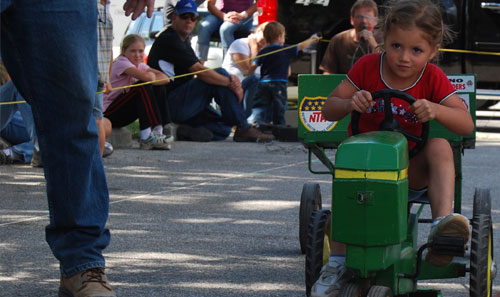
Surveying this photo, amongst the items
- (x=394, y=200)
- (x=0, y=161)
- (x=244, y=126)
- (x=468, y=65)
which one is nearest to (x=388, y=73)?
(x=394, y=200)

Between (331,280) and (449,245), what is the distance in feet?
1.49

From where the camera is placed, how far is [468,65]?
1174 centimetres

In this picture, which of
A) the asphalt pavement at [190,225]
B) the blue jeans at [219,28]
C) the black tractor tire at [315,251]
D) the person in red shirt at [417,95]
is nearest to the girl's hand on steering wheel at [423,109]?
the person in red shirt at [417,95]

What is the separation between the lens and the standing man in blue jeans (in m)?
3.22

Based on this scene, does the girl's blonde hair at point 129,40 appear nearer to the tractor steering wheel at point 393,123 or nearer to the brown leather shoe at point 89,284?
the tractor steering wheel at point 393,123

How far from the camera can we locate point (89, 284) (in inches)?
133

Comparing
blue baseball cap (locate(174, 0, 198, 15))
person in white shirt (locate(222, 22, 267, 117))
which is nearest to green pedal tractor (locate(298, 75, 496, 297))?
blue baseball cap (locate(174, 0, 198, 15))

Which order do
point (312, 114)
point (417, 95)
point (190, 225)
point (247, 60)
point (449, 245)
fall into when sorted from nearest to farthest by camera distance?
1. point (449, 245)
2. point (417, 95)
3. point (312, 114)
4. point (190, 225)
5. point (247, 60)

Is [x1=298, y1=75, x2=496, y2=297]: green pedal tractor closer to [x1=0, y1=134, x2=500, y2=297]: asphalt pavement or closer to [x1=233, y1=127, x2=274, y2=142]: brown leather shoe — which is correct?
[x1=0, y1=134, x2=500, y2=297]: asphalt pavement

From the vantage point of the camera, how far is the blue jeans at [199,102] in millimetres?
11086

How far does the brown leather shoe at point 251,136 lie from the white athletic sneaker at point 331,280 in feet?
25.7

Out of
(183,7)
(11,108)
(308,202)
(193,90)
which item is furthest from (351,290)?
(193,90)

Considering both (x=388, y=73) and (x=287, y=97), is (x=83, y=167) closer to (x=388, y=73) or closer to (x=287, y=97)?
(x=388, y=73)

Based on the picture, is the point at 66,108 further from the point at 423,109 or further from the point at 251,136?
the point at 251,136
